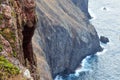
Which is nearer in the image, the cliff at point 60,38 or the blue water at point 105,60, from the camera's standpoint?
the cliff at point 60,38

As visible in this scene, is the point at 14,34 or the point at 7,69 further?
the point at 14,34

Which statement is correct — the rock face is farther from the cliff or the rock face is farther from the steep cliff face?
the steep cliff face

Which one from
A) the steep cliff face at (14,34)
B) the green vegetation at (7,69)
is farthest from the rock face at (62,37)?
the green vegetation at (7,69)

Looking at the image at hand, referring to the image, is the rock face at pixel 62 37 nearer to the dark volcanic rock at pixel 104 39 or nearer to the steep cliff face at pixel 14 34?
the dark volcanic rock at pixel 104 39

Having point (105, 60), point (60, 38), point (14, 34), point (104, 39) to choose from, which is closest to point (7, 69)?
point (14, 34)

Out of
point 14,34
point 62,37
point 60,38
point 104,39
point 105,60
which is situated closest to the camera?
point 14,34

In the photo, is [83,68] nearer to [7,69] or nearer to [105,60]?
[105,60]

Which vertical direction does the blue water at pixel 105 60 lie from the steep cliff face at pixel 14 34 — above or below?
below
